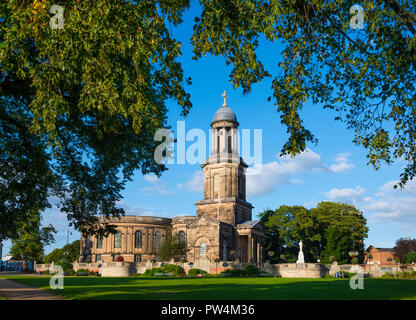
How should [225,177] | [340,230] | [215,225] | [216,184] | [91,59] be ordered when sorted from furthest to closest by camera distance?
[340,230] → [216,184] → [225,177] → [215,225] → [91,59]

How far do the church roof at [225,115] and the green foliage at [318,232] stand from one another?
19295 millimetres

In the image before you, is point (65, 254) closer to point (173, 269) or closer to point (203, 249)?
point (203, 249)

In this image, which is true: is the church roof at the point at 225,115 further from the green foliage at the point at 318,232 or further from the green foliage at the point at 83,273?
the green foliage at the point at 83,273

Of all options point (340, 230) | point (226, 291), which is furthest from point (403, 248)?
point (226, 291)

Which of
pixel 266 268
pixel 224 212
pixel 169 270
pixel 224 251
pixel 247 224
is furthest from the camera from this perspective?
pixel 224 212

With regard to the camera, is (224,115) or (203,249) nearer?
(203,249)

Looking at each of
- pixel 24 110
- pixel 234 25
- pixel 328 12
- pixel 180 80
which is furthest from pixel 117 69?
pixel 24 110

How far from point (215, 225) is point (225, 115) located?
20.5 m

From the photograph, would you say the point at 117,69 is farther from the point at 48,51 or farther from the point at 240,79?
the point at 240,79

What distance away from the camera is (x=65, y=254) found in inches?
3553

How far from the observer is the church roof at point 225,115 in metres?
74.9

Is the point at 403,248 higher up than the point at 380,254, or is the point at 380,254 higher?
the point at 403,248

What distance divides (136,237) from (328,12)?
240ft

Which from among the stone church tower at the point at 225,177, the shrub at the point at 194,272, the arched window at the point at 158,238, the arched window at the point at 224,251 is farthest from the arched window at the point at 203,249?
the shrub at the point at 194,272
